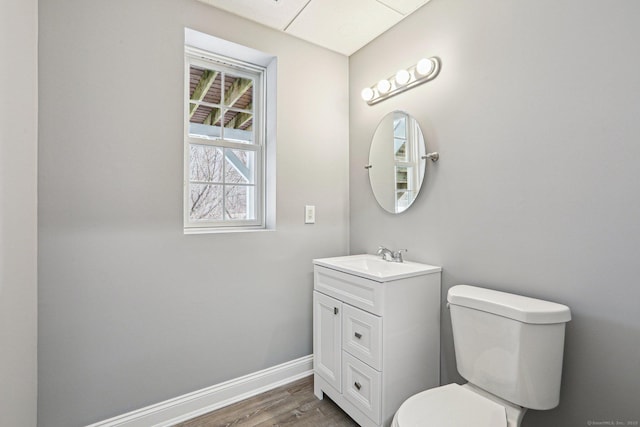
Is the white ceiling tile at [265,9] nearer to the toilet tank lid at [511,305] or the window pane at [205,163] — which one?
the window pane at [205,163]

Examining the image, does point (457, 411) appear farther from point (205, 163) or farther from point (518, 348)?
point (205, 163)

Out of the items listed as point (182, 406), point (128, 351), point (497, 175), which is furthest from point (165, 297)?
point (497, 175)

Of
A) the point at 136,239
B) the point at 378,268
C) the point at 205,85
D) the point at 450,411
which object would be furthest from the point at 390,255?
the point at 205,85

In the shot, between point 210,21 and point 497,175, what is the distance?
177 cm

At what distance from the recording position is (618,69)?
1040 mm

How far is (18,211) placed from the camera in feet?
3.51

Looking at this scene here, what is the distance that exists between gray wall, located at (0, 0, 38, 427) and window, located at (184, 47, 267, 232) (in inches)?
26.8

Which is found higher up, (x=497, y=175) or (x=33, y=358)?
(x=497, y=175)

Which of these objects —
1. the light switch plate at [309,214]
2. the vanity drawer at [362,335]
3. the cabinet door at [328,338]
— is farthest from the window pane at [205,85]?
the vanity drawer at [362,335]

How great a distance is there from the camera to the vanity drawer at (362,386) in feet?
4.54

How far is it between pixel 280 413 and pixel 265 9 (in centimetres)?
235

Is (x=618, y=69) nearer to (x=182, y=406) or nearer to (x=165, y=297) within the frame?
(x=165, y=297)

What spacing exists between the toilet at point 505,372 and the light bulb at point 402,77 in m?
1.28

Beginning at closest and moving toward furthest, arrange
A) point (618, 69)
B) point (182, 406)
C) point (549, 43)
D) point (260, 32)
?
point (618, 69) → point (549, 43) → point (182, 406) → point (260, 32)
